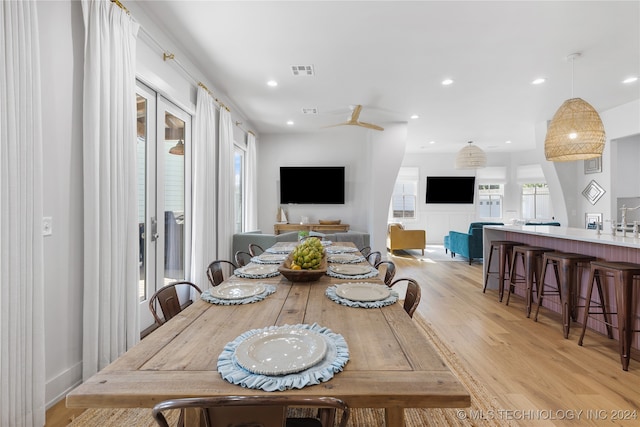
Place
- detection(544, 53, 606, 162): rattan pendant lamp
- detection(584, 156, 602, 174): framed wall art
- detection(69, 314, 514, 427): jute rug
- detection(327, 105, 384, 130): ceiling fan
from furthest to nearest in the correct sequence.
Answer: detection(584, 156, 602, 174): framed wall art
detection(327, 105, 384, 130): ceiling fan
detection(544, 53, 606, 162): rattan pendant lamp
detection(69, 314, 514, 427): jute rug

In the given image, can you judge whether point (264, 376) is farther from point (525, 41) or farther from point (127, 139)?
point (525, 41)

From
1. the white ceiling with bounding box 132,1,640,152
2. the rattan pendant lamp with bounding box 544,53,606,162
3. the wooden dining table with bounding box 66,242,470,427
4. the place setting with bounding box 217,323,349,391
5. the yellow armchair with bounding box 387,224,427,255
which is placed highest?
the white ceiling with bounding box 132,1,640,152

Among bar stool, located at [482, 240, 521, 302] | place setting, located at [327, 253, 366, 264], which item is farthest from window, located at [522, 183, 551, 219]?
place setting, located at [327, 253, 366, 264]

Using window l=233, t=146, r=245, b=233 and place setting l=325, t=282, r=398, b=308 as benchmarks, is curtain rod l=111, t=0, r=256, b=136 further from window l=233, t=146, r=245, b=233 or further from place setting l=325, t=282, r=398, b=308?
place setting l=325, t=282, r=398, b=308

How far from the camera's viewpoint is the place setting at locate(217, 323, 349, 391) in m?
0.79

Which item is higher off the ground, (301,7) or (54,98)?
(301,7)

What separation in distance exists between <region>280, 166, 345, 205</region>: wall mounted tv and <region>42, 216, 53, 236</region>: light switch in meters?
5.65

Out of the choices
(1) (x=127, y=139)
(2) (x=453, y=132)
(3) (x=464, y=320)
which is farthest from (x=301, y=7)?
(2) (x=453, y=132)

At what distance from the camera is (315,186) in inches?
291

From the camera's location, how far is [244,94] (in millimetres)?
4645

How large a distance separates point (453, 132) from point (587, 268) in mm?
4571

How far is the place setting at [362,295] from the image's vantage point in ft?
4.52

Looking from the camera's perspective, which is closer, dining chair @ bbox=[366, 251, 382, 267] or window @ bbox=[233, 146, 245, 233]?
dining chair @ bbox=[366, 251, 382, 267]

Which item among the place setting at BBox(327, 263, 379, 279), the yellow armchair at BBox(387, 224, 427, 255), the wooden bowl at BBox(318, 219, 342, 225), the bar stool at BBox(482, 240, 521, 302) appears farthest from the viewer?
the yellow armchair at BBox(387, 224, 427, 255)
